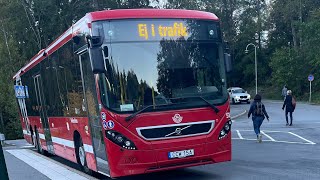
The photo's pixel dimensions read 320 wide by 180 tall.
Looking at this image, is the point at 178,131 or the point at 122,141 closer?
the point at 122,141

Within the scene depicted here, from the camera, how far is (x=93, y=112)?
8.48 m

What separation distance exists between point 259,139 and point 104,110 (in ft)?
28.8

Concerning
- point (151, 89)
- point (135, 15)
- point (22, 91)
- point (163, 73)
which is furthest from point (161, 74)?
point (22, 91)

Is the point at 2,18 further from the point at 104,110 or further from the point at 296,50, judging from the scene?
the point at 104,110

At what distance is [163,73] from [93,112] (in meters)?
1.66

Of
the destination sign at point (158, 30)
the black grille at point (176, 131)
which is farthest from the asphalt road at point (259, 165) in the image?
the destination sign at point (158, 30)

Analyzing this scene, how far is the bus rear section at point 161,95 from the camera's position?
7.70 m

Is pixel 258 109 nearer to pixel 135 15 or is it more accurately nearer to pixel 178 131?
pixel 178 131

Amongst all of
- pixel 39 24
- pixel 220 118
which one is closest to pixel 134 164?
pixel 220 118

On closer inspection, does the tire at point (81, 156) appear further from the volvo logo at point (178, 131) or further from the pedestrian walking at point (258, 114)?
the pedestrian walking at point (258, 114)

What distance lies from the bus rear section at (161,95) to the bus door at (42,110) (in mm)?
6841

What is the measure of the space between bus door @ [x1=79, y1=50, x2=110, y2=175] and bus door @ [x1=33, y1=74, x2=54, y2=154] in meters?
5.60

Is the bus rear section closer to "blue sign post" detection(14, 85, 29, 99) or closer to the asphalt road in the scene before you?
the asphalt road

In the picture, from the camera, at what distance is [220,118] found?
8.37 meters
